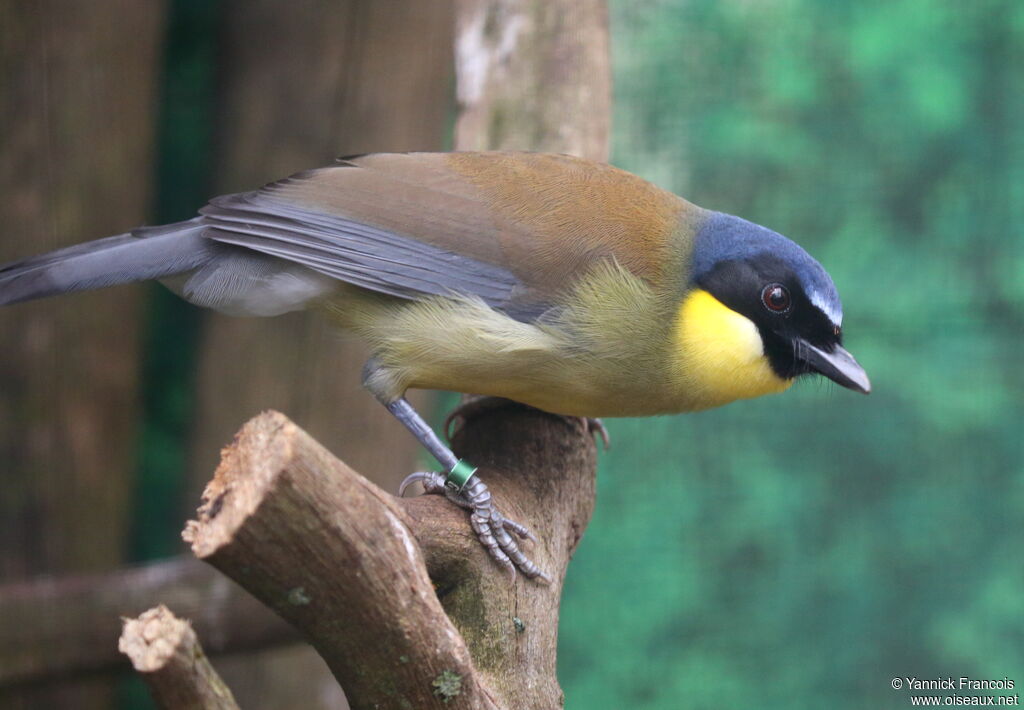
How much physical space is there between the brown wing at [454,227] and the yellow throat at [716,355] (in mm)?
109

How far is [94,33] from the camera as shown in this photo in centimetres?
274

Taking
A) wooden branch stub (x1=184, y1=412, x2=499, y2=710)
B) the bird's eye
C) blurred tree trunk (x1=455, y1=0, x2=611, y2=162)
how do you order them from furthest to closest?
blurred tree trunk (x1=455, y1=0, x2=611, y2=162), the bird's eye, wooden branch stub (x1=184, y1=412, x2=499, y2=710)

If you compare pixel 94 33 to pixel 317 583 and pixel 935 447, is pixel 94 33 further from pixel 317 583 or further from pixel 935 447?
pixel 935 447

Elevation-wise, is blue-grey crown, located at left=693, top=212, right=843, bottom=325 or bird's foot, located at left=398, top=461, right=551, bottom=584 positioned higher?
blue-grey crown, located at left=693, top=212, right=843, bottom=325

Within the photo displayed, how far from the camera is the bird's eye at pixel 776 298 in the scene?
187 cm

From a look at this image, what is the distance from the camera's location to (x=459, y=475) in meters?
1.68

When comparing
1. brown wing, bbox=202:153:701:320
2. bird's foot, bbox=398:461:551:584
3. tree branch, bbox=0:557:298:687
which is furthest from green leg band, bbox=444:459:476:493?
tree branch, bbox=0:557:298:687

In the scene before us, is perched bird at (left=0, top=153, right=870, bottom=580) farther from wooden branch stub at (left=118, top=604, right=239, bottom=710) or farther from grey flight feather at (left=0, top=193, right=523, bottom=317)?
→ wooden branch stub at (left=118, top=604, right=239, bottom=710)

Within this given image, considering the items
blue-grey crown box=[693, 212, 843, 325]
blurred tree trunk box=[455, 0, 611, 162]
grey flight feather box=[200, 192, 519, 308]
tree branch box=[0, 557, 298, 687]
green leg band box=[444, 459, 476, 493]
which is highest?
blurred tree trunk box=[455, 0, 611, 162]

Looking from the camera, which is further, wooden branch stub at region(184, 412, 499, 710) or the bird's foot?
the bird's foot

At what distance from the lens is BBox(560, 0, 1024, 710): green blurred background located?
10.8 ft

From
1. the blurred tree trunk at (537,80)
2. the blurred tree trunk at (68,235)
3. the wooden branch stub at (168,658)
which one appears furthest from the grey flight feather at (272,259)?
the blurred tree trunk at (68,235)

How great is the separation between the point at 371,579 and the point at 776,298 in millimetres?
1010

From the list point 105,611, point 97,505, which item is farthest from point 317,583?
point 97,505
